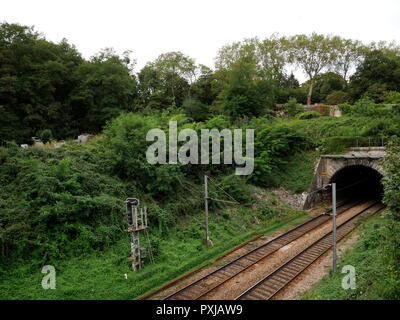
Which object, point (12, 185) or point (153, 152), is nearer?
point (12, 185)

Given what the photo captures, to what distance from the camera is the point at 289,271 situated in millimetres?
11891

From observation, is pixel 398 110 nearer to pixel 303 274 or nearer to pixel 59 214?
pixel 303 274

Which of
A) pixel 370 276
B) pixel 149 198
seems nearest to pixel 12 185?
pixel 149 198

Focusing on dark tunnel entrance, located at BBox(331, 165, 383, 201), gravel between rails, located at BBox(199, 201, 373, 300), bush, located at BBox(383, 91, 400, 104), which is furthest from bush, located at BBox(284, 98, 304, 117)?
gravel between rails, located at BBox(199, 201, 373, 300)

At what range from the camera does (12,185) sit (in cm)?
1213

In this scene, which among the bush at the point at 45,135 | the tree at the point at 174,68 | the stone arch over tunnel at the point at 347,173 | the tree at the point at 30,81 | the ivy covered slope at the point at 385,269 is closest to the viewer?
the ivy covered slope at the point at 385,269

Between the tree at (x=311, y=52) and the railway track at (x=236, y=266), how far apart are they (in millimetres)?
33017

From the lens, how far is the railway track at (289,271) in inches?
402

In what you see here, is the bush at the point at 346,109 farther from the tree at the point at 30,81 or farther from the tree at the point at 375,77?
the tree at the point at 30,81

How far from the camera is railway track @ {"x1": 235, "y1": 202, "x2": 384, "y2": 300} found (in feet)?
33.5

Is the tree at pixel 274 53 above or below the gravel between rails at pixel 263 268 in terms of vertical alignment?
above

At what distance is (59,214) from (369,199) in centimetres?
2615

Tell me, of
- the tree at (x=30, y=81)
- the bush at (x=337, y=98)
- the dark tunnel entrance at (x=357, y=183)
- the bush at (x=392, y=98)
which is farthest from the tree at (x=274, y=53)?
the tree at (x=30, y=81)

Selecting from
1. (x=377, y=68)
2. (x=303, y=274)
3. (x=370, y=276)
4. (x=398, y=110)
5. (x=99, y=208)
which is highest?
(x=377, y=68)
